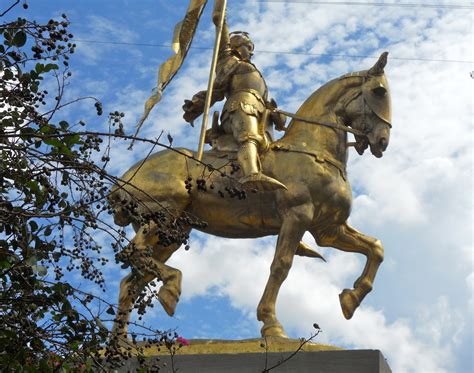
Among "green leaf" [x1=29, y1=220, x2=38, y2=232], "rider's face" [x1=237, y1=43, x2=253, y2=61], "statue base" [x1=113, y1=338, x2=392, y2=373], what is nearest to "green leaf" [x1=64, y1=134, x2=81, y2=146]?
"green leaf" [x1=29, y1=220, x2=38, y2=232]

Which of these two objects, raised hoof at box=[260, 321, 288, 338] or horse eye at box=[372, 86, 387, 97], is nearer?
raised hoof at box=[260, 321, 288, 338]

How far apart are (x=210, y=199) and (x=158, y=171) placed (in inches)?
24.5

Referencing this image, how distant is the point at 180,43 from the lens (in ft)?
43.7

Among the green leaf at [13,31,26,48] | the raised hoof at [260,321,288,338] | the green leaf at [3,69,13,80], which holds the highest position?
the raised hoof at [260,321,288,338]

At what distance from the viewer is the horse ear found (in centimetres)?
1256

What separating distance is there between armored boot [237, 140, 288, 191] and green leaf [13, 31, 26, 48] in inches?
197

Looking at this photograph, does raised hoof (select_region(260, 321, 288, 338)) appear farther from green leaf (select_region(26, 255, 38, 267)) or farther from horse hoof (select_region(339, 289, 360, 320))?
green leaf (select_region(26, 255, 38, 267))

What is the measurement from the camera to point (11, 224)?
667 centimetres

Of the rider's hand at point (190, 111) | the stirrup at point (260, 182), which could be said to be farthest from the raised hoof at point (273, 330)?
the rider's hand at point (190, 111)

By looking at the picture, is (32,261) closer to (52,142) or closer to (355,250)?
(52,142)

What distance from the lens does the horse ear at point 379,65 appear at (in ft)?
41.2

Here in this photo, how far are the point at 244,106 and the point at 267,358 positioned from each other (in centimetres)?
292

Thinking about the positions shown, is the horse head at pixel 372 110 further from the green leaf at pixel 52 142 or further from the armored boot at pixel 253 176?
the green leaf at pixel 52 142

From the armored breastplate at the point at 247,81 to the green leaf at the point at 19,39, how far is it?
19.8 ft
